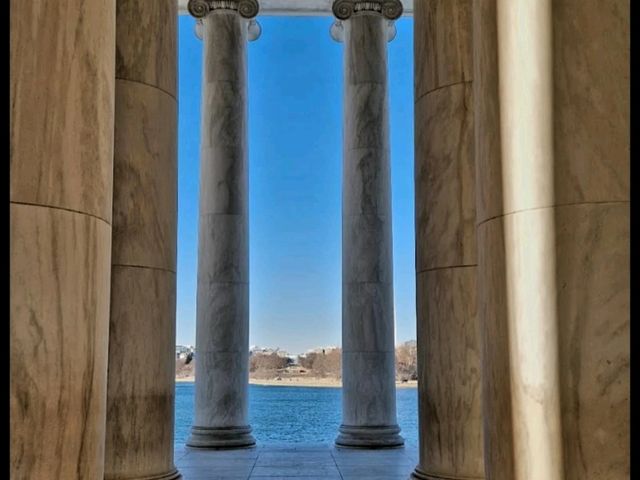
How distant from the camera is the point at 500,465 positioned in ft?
374

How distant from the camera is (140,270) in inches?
7500

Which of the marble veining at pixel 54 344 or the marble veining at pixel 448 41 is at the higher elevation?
the marble veining at pixel 448 41

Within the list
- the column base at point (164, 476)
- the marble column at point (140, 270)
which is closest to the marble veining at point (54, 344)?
the marble column at point (140, 270)

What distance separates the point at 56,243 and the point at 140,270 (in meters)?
93.8

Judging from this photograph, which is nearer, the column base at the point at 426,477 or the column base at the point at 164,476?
the column base at the point at 426,477

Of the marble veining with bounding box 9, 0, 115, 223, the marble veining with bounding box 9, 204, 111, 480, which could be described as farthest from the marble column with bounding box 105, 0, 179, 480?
the marble veining with bounding box 9, 204, 111, 480

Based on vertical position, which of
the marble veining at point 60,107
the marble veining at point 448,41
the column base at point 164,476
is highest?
the marble veining at point 448,41

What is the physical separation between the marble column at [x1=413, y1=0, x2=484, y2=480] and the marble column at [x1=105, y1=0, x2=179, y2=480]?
6452 cm

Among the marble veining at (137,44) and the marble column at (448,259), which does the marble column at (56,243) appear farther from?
the marble column at (448,259)

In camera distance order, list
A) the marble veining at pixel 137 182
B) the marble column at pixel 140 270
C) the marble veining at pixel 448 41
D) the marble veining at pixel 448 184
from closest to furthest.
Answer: the marble column at pixel 140 270 → the marble veining at pixel 448 184 → the marble veining at pixel 137 182 → the marble veining at pixel 448 41

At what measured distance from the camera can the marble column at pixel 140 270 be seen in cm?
18450

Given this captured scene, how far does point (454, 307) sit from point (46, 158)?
369 feet

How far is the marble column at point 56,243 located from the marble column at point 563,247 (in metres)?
58.9

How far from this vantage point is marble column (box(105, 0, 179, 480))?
184 m
